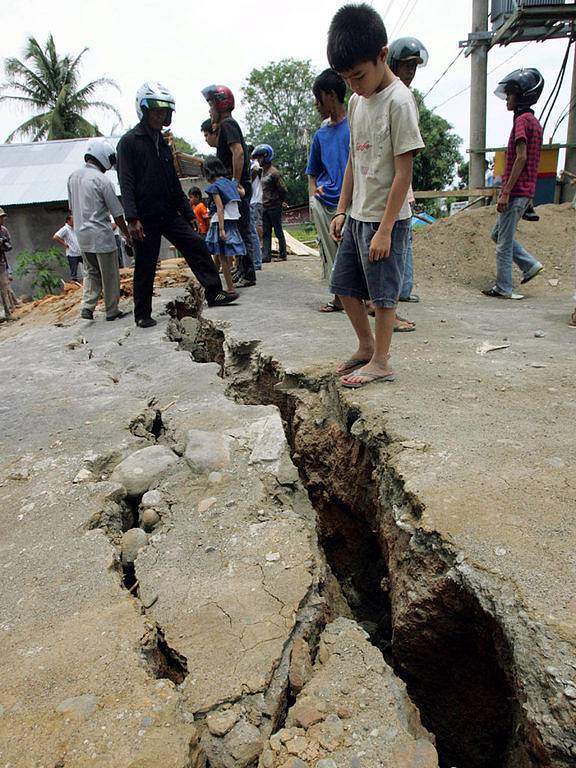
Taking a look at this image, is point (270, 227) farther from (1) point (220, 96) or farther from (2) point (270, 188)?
(1) point (220, 96)

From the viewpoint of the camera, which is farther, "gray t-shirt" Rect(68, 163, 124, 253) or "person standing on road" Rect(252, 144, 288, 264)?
"person standing on road" Rect(252, 144, 288, 264)

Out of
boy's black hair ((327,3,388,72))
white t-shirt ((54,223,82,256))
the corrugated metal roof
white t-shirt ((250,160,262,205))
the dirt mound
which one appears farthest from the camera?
the corrugated metal roof

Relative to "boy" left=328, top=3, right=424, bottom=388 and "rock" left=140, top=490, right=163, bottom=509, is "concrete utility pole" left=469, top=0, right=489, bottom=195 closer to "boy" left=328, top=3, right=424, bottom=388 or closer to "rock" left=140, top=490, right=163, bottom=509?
"boy" left=328, top=3, right=424, bottom=388

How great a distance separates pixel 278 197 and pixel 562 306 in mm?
4553

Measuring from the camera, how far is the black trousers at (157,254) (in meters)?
4.48

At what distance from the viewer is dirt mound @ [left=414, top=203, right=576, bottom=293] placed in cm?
652

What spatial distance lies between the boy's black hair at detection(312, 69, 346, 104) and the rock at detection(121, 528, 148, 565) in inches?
138

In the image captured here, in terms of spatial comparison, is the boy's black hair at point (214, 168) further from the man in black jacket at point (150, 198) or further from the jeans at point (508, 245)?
the jeans at point (508, 245)

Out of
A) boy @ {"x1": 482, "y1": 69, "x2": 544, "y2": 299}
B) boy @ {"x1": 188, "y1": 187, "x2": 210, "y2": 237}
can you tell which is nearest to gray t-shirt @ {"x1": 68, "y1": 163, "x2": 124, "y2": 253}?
boy @ {"x1": 482, "y1": 69, "x2": 544, "y2": 299}

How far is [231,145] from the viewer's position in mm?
5203

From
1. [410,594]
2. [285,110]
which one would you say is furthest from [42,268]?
[285,110]

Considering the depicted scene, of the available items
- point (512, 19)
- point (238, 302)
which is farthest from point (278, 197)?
point (512, 19)

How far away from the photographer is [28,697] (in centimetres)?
122

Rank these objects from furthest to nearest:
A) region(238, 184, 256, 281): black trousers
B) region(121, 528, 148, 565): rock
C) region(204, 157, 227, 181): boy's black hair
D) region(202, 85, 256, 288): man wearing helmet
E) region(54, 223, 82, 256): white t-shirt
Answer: region(54, 223, 82, 256): white t-shirt, region(238, 184, 256, 281): black trousers, region(204, 157, 227, 181): boy's black hair, region(202, 85, 256, 288): man wearing helmet, region(121, 528, 148, 565): rock
